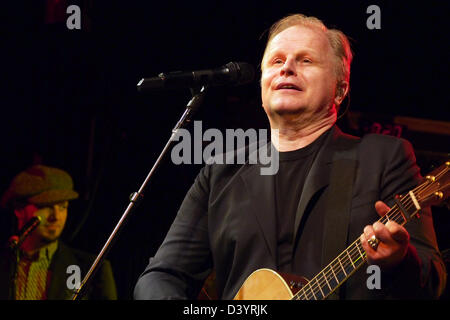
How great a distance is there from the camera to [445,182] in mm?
1983

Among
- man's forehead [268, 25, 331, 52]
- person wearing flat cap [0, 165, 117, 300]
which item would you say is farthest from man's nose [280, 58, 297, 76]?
person wearing flat cap [0, 165, 117, 300]

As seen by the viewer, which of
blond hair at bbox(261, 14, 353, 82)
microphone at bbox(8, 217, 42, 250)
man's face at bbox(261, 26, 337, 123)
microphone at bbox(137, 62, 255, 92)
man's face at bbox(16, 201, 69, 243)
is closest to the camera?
microphone at bbox(137, 62, 255, 92)

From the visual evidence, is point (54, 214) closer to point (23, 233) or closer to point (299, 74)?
point (23, 233)

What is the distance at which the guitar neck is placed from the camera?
2.03m

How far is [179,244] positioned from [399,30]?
2328mm

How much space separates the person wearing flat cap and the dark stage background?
56 centimetres

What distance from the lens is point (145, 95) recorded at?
16.2ft

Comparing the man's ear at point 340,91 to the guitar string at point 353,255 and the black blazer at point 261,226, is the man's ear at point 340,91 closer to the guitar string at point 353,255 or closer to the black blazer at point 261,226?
the black blazer at point 261,226

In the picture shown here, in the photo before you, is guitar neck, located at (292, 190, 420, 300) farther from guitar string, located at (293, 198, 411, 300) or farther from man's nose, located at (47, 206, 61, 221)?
man's nose, located at (47, 206, 61, 221)

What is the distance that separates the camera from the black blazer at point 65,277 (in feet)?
13.9

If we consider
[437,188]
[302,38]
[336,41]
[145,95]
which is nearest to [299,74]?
[302,38]
